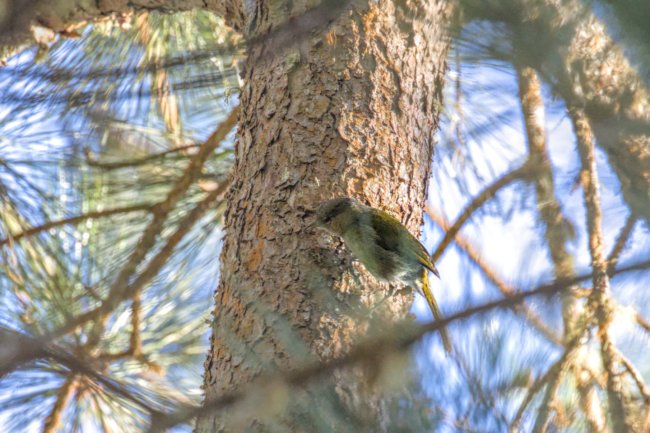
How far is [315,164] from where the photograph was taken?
2082mm

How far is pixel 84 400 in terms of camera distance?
1331 millimetres

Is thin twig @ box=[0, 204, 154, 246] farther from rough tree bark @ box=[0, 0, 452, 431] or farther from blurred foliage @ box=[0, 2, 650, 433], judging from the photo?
rough tree bark @ box=[0, 0, 452, 431]

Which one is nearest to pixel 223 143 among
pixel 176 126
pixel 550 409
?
pixel 176 126

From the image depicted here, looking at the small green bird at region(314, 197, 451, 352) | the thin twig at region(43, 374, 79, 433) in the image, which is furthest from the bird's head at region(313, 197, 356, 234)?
the thin twig at region(43, 374, 79, 433)

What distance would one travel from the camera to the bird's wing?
2186 millimetres

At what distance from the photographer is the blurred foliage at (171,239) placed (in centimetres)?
110

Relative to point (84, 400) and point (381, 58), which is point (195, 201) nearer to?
point (381, 58)

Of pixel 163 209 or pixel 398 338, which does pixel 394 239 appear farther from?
pixel 398 338

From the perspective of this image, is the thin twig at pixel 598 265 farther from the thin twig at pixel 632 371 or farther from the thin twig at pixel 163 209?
the thin twig at pixel 163 209

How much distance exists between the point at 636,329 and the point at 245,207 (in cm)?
126

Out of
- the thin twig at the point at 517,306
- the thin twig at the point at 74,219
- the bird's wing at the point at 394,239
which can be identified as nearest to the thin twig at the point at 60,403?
the thin twig at the point at 517,306

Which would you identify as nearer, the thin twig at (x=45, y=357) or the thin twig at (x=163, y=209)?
the thin twig at (x=45, y=357)

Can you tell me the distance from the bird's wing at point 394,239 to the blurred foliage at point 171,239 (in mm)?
102

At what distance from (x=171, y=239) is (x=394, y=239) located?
866 mm
